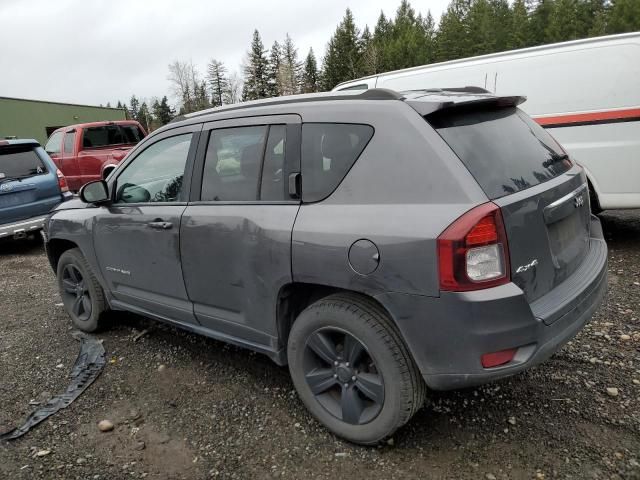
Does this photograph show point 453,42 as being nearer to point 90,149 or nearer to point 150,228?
point 90,149

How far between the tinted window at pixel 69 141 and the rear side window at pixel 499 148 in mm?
10576

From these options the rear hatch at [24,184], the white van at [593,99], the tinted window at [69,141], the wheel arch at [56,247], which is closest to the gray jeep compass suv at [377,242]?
the wheel arch at [56,247]

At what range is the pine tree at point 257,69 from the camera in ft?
229

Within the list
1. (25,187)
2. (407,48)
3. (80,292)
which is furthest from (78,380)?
(407,48)

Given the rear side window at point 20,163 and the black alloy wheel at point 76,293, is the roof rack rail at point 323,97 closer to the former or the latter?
the black alloy wheel at point 76,293

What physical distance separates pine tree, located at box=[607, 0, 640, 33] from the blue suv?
55127 mm

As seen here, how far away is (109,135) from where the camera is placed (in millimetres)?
11156

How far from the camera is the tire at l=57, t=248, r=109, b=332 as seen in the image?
4.06 meters

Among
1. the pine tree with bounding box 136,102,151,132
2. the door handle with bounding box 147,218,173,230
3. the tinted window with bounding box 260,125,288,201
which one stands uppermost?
the tinted window with bounding box 260,125,288,201

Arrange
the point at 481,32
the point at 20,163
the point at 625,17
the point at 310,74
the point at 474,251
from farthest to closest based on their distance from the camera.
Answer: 1. the point at 310,74
2. the point at 481,32
3. the point at 625,17
4. the point at 20,163
5. the point at 474,251

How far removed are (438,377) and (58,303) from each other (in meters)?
4.53

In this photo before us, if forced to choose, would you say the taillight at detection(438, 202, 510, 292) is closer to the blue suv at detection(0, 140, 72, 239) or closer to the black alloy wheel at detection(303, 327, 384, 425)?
the black alloy wheel at detection(303, 327, 384, 425)

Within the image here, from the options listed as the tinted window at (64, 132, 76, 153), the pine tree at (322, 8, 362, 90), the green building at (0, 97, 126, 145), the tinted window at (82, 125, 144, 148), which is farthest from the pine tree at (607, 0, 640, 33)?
the tinted window at (64, 132, 76, 153)

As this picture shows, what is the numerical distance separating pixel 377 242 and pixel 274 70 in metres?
73.6
